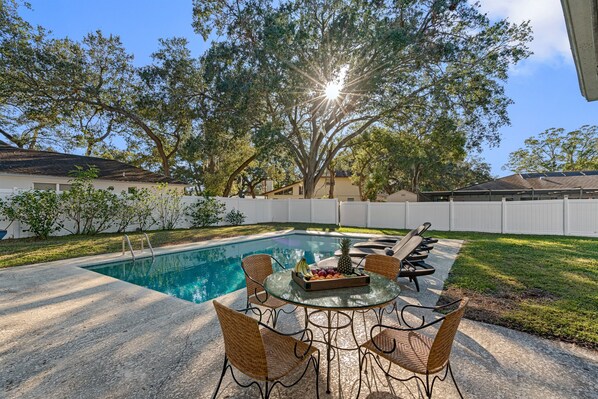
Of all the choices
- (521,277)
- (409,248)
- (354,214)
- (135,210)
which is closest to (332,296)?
(409,248)

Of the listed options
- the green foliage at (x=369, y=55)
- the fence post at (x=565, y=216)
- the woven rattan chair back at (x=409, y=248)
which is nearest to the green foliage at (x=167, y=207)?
the green foliage at (x=369, y=55)

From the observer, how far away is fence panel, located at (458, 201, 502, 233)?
40.1 feet

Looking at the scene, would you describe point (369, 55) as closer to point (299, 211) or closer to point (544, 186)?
point (299, 211)

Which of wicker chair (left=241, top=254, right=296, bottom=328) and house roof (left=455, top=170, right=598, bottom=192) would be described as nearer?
wicker chair (left=241, top=254, right=296, bottom=328)

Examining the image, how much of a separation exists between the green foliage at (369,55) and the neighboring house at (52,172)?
724cm

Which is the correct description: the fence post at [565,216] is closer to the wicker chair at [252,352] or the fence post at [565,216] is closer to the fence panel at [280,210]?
the wicker chair at [252,352]

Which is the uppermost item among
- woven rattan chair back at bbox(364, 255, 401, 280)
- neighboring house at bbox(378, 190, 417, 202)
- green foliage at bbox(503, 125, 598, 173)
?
green foliage at bbox(503, 125, 598, 173)

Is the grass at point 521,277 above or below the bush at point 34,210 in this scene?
below

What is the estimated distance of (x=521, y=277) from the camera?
17.6 ft

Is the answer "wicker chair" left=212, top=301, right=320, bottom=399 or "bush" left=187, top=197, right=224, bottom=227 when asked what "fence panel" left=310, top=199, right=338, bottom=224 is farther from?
"wicker chair" left=212, top=301, right=320, bottom=399

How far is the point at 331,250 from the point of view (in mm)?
10047

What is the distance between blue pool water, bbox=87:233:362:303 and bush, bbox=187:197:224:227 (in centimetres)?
472

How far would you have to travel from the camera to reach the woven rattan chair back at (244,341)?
1.77 metres

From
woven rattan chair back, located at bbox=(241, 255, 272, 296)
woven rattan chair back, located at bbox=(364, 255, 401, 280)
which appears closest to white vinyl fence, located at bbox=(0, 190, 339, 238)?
woven rattan chair back, located at bbox=(241, 255, 272, 296)
